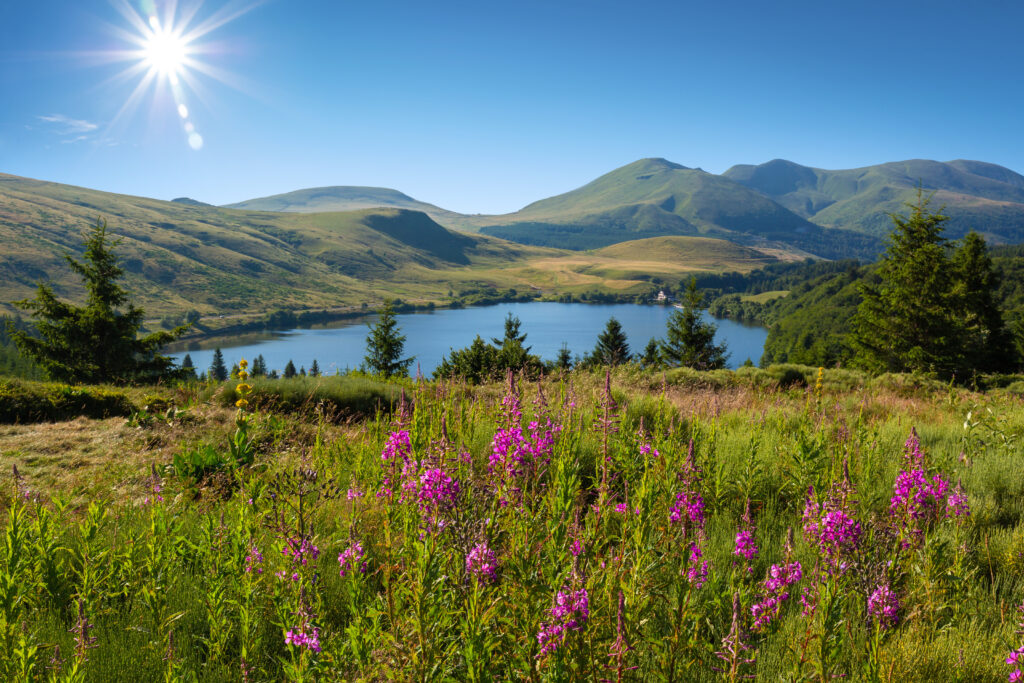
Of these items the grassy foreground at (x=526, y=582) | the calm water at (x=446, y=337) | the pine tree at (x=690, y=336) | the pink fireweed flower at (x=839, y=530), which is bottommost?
the calm water at (x=446, y=337)

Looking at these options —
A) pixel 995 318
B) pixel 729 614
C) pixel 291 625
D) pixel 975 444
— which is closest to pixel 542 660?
pixel 291 625

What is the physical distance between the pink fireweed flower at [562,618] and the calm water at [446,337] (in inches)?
3524

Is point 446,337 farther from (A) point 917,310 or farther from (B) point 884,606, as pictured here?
(B) point 884,606

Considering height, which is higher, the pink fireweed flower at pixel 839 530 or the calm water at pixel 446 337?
the pink fireweed flower at pixel 839 530

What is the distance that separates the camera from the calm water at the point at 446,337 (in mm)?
112812

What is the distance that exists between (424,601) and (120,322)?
2960 centimetres

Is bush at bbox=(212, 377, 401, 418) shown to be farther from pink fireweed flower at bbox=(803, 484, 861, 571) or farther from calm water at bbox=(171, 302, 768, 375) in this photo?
calm water at bbox=(171, 302, 768, 375)

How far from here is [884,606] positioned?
8.13ft

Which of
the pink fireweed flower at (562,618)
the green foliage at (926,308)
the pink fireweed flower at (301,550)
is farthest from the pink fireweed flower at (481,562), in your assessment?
the green foliage at (926,308)

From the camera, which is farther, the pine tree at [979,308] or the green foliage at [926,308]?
the pine tree at [979,308]

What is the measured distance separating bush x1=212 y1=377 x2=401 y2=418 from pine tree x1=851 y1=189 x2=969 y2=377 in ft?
88.4

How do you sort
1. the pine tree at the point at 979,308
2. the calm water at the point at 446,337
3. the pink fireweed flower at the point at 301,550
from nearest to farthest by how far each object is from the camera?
the pink fireweed flower at the point at 301,550, the pine tree at the point at 979,308, the calm water at the point at 446,337

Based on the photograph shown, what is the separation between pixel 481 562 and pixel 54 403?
38.6ft

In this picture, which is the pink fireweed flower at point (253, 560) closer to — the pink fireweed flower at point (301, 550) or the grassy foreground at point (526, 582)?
the grassy foreground at point (526, 582)
